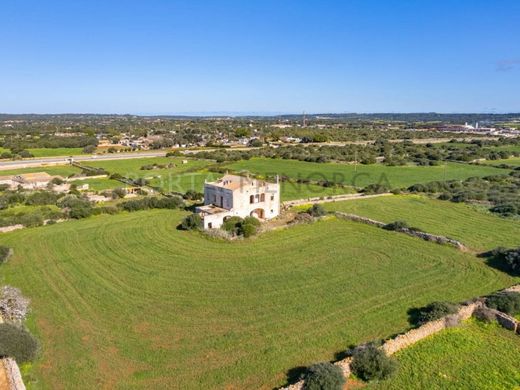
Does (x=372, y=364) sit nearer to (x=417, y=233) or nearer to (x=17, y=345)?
(x=17, y=345)

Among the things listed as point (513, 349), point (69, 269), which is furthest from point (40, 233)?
point (513, 349)

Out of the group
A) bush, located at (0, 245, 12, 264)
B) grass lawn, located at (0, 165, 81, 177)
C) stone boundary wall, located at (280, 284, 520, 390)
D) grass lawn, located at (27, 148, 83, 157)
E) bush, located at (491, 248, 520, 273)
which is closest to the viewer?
stone boundary wall, located at (280, 284, 520, 390)

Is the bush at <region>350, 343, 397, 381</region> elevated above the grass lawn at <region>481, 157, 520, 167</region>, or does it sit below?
above

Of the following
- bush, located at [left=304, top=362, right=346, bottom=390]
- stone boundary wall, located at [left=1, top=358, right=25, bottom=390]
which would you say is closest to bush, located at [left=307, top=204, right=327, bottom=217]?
bush, located at [left=304, top=362, right=346, bottom=390]

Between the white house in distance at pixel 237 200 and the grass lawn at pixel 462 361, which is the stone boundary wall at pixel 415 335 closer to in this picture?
the grass lawn at pixel 462 361

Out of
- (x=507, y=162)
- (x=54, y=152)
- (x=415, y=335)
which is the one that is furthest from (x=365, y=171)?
(x=54, y=152)

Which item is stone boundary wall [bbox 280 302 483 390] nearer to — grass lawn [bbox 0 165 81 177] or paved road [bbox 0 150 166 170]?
grass lawn [bbox 0 165 81 177]

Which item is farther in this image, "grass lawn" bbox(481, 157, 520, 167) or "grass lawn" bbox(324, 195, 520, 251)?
"grass lawn" bbox(481, 157, 520, 167)
